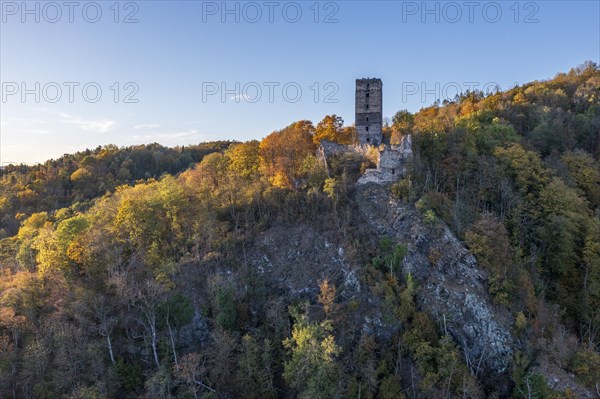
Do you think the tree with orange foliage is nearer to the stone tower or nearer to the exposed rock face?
the stone tower

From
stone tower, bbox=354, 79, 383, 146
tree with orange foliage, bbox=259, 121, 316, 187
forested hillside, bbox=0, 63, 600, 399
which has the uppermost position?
stone tower, bbox=354, 79, 383, 146

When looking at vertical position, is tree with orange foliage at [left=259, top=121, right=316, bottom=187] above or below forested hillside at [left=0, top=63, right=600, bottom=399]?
above

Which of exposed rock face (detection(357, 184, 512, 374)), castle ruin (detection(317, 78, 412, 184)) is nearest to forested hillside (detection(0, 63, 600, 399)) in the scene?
exposed rock face (detection(357, 184, 512, 374))

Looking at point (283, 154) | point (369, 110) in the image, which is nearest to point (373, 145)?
point (369, 110)

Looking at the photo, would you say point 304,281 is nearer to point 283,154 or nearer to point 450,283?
point 450,283

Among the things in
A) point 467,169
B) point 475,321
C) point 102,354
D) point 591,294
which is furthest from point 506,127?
point 102,354

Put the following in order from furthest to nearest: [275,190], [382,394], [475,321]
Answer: [275,190] < [475,321] < [382,394]

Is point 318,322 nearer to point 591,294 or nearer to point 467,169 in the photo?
point 467,169
